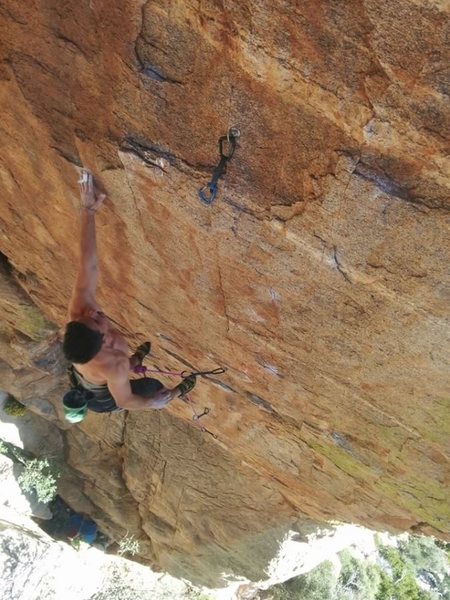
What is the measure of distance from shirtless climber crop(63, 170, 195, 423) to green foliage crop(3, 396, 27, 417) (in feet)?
19.2

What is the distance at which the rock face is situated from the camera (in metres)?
2.01

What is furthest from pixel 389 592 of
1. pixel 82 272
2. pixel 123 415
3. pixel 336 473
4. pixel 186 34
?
pixel 186 34

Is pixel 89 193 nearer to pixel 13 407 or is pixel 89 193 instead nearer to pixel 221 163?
pixel 221 163

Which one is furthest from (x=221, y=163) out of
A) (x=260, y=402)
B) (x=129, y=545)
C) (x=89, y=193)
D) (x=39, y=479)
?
(x=129, y=545)

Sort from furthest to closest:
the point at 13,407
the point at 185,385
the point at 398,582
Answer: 1. the point at 398,582
2. the point at 13,407
3. the point at 185,385

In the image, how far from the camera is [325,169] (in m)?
2.29

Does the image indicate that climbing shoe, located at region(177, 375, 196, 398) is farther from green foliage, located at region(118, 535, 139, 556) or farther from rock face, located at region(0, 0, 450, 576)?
green foliage, located at region(118, 535, 139, 556)

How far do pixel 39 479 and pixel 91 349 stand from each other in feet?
22.6

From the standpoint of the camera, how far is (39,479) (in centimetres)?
877

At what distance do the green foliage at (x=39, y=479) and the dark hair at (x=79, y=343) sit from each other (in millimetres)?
6791

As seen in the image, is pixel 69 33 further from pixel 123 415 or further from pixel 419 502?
pixel 123 415

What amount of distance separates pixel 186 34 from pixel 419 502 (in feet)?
12.1

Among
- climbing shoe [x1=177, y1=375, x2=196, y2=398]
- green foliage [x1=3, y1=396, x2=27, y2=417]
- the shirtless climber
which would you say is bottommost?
green foliage [x1=3, y1=396, x2=27, y2=417]

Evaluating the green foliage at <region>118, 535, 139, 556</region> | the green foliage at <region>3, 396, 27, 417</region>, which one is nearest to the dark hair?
the green foliage at <region>3, 396, 27, 417</region>
